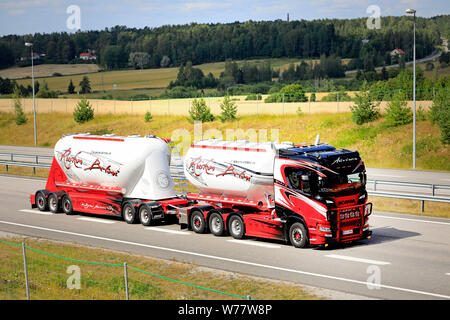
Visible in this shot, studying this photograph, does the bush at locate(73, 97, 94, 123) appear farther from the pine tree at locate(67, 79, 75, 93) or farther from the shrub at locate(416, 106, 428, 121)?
the pine tree at locate(67, 79, 75, 93)

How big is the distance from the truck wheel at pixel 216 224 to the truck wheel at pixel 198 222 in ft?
1.03

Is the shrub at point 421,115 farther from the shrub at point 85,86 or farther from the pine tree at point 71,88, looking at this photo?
the pine tree at point 71,88

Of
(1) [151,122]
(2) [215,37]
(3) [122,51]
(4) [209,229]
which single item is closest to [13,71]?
(3) [122,51]

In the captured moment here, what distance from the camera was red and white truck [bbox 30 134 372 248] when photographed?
61.3ft

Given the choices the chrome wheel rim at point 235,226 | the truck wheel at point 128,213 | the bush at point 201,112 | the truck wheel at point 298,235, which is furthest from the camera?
the bush at point 201,112

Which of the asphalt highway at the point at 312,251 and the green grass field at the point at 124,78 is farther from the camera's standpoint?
the green grass field at the point at 124,78

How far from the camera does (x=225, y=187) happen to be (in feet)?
69.1

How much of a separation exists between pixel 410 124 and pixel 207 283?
36.6 metres

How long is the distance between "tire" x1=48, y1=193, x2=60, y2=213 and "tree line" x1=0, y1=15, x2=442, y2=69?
137m

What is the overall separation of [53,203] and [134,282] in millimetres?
12960

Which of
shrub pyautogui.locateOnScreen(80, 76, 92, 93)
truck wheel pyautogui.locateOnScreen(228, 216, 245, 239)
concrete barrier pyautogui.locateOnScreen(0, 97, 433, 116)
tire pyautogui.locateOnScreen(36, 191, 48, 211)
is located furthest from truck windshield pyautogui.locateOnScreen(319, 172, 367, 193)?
shrub pyautogui.locateOnScreen(80, 76, 92, 93)

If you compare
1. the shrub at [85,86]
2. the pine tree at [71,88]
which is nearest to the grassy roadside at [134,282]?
the shrub at [85,86]

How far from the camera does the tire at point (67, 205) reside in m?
26.3

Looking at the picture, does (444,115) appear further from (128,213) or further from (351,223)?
(128,213)
